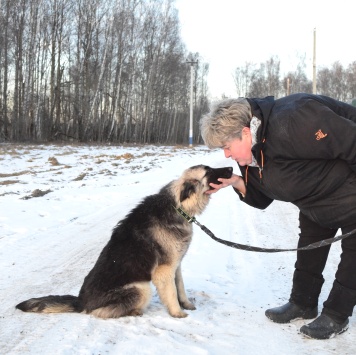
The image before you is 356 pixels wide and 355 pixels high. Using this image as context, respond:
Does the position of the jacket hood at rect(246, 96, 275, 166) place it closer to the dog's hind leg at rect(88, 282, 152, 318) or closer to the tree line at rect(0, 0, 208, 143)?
the dog's hind leg at rect(88, 282, 152, 318)

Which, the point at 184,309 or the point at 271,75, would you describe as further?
the point at 271,75

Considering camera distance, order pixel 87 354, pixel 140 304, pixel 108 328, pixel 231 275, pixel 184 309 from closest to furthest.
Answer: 1. pixel 87 354
2. pixel 108 328
3. pixel 140 304
4. pixel 184 309
5. pixel 231 275

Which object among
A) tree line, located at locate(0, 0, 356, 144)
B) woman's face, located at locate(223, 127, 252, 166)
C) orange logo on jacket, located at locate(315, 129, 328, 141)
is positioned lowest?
woman's face, located at locate(223, 127, 252, 166)

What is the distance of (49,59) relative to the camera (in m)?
36.1

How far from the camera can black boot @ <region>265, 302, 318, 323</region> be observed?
3459mm

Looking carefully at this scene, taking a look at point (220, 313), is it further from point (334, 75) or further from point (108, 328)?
point (334, 75)

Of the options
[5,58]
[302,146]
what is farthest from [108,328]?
[5,58]

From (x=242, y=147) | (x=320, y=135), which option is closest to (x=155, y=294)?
(x=242, y=147)

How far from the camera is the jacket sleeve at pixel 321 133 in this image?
2.67m

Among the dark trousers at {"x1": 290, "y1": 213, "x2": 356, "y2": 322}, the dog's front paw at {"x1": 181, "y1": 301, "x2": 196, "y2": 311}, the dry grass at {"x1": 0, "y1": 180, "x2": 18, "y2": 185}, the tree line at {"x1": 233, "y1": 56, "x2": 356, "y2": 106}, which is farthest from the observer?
the tree line at {"x1": 233, "y1": 56, "x2": 356, "y2": 106}

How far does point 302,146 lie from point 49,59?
122 feet

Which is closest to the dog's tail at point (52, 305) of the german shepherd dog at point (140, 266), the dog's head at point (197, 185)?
the german shepherd dog at point (140, 266)

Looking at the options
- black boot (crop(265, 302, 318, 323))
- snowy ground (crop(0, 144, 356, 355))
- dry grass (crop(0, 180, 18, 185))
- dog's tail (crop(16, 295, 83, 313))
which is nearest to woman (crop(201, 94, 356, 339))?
black boot (crop(265, 302, 318, 323))

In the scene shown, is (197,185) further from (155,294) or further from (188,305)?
(155,294)
